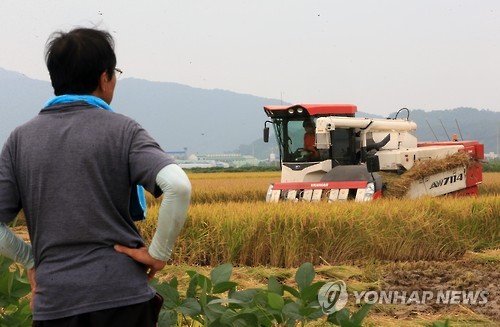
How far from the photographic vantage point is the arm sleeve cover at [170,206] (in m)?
2.12

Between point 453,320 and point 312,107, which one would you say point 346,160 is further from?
point 453,320

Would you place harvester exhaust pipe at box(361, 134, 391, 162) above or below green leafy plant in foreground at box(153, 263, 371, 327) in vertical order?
below

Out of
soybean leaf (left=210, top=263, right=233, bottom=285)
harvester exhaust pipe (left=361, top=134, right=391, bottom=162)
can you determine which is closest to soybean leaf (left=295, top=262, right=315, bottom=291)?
soybean leaf (left=210, top=263, right=233, bottom=285)

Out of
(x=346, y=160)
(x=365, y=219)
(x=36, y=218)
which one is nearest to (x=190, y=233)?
(x=365, y=219)

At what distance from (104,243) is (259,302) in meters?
0.80

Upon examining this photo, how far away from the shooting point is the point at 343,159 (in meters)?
13.7

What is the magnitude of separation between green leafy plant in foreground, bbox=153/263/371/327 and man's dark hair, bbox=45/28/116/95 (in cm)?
88

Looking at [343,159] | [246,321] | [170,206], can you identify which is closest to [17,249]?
[170,206]

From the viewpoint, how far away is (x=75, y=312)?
2.14 meters

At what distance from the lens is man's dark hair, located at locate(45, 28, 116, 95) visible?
2.28 metres

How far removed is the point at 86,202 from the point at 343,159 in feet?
38.4

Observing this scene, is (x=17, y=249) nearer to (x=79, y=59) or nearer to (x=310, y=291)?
(x=79, y=59)

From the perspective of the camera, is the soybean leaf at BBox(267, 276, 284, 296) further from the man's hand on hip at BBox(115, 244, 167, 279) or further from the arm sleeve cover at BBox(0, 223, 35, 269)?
the arm sleeve cover at BBox(0, 223, 35, 269)

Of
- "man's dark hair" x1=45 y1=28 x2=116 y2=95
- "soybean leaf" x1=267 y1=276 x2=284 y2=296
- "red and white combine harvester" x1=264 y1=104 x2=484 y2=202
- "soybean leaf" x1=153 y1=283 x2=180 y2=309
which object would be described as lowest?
"red and white combine harvester" x1=264 y1=104 x2=484 y2=202
